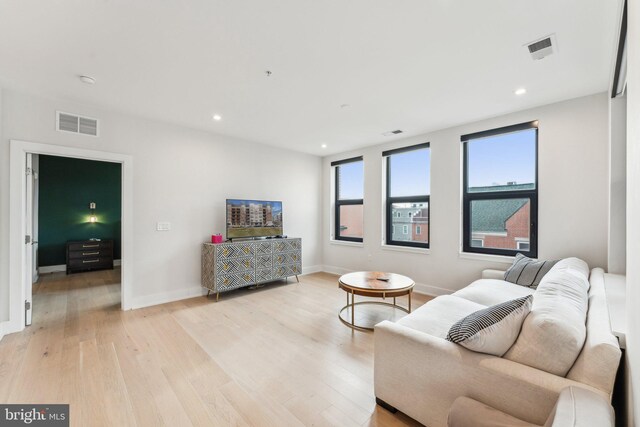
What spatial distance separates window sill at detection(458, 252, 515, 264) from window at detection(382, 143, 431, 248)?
625 mm

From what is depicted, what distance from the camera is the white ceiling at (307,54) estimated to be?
1.75m

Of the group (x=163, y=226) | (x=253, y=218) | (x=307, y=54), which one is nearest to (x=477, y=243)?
(x=307, y=54)

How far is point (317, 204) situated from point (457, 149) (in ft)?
9.67

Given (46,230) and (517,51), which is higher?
(517,51)

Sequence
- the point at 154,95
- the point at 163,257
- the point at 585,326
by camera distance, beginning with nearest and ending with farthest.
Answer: the point at 585,326, the point at 154,95, the point at 163,257

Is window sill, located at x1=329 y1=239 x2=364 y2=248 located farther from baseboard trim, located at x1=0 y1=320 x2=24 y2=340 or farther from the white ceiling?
baseboard trim, located at x1=0 y1=320 x2=24 y2=340

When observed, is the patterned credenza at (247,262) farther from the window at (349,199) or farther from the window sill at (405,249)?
the window sill at (405,249)

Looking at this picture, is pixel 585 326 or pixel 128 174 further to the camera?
pixel 128 174

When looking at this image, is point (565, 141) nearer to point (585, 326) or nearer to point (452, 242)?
Result: point (452, 242)

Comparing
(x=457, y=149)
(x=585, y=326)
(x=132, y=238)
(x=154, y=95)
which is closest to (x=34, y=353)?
(x=132, y=238)

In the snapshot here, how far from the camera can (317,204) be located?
5.92 metres

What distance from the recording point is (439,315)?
2.14 metres

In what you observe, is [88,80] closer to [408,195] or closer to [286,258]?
[286,258]

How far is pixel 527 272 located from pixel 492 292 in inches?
24.6
